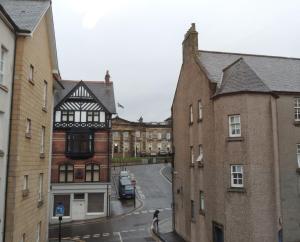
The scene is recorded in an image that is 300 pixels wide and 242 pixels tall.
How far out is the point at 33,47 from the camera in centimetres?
1661

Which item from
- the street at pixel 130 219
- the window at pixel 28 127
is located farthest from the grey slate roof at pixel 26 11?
the street at pixel 130 219

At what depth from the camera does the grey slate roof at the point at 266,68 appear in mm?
21703

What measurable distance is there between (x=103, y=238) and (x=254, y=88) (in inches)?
677

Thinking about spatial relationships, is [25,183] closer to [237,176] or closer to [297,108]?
[237,176]

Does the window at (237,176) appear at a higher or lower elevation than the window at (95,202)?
higher

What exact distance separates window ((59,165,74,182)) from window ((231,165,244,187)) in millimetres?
21748

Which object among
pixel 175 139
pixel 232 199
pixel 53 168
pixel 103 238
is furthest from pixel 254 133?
pixel 53 168

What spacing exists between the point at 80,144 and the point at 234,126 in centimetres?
2148

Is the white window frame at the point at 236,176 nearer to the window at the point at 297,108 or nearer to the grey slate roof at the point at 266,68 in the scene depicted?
the grey slate roof at the point at 266,68

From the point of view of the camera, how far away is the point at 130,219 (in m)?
34.9

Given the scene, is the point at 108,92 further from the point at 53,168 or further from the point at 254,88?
the point at 254,88

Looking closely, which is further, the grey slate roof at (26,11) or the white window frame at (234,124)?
the white window frame at (234,124)

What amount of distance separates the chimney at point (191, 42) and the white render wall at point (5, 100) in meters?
13.8

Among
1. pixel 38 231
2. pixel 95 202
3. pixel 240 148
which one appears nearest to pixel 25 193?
pixel 38 231
